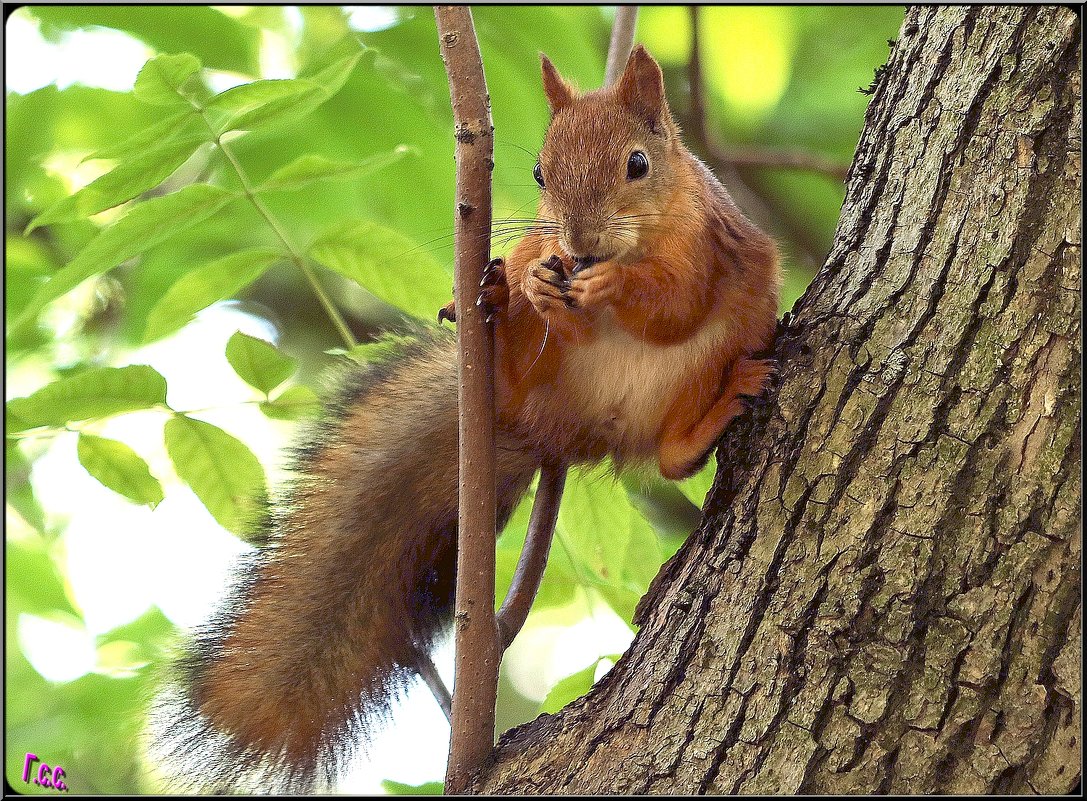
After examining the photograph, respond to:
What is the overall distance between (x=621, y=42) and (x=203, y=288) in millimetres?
1299

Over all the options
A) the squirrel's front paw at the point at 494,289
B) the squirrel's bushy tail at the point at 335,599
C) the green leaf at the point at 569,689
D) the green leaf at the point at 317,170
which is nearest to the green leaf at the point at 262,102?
the green leaf at the point at 317,170

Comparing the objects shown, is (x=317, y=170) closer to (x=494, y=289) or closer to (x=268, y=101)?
(x=268, y=101)

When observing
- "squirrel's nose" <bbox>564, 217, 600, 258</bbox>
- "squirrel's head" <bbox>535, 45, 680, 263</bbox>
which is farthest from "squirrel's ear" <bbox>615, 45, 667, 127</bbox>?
"squirrel's nose" <bbox>564, 217, 600, 258</bbox>

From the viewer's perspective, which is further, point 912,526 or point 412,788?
point 412,788

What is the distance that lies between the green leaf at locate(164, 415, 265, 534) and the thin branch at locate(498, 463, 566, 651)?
554 millimetres

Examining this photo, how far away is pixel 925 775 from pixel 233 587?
1.36m

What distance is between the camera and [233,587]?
2.06 metres

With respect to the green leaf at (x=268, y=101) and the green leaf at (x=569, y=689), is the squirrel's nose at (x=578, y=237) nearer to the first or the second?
the green leaf at (x=268, y=101)

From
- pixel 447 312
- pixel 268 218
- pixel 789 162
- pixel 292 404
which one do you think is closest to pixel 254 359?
pixel 292 404

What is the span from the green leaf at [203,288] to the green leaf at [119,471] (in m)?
0.28

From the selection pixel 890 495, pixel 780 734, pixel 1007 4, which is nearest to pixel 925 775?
pixel 780 734

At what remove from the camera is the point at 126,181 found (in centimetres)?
168

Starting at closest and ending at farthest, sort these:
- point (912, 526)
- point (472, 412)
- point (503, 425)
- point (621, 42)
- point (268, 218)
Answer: point (912, 526) < point (472, 412) < point (268, 218) < point (503, 425) < point (621, 42)

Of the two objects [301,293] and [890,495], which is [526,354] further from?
[301,293]
